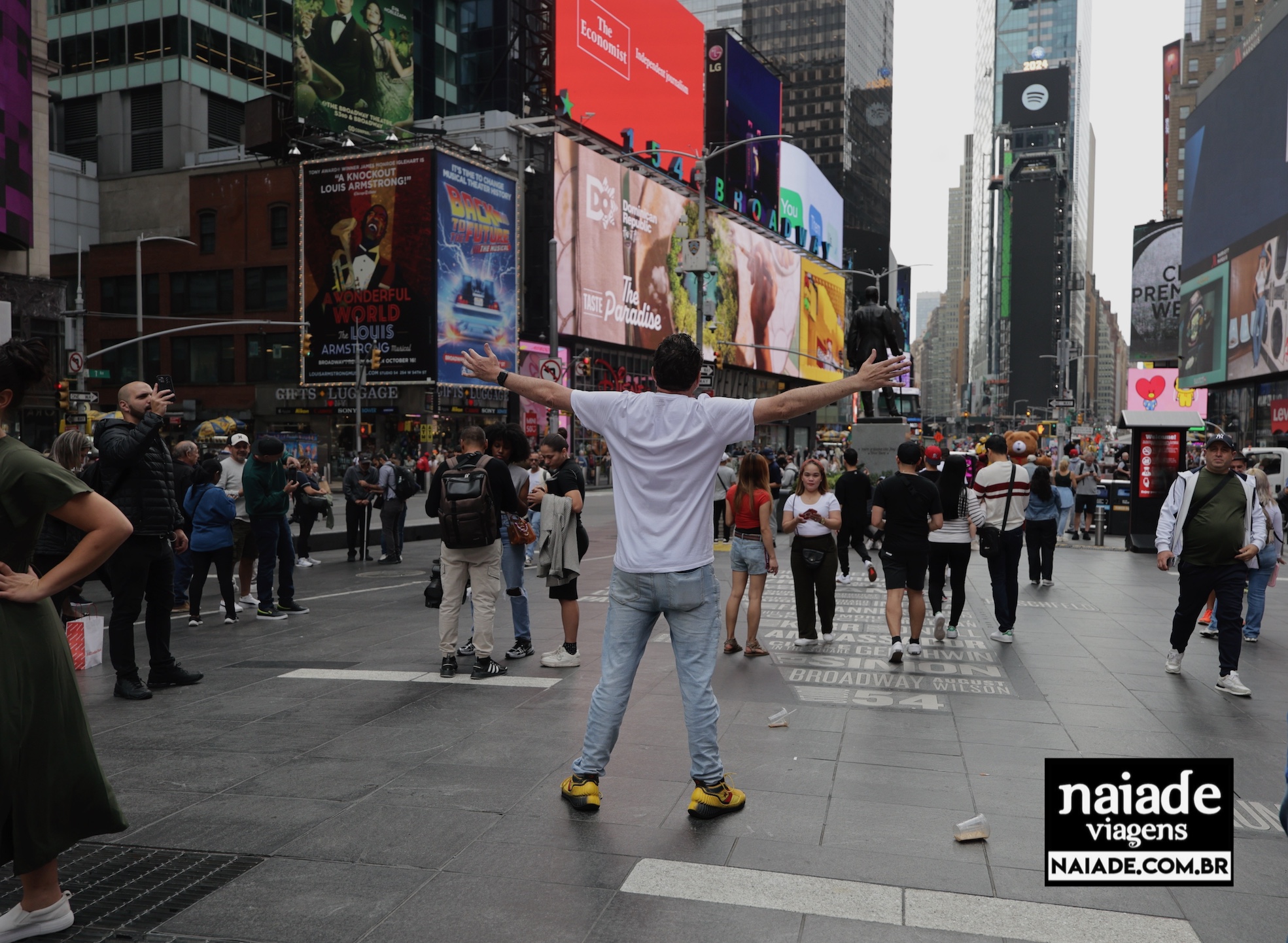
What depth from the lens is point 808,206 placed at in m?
92.3

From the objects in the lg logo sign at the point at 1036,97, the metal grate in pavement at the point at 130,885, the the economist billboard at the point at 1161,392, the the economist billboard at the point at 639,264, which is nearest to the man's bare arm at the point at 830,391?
the metal grate in pavement at the point at 130,885

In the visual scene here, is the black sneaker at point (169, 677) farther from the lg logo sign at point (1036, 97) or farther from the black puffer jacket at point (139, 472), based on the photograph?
the lg logo sign at point (1036, 97)

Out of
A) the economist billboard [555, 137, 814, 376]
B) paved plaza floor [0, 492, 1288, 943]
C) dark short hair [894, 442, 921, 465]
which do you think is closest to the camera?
paved plaza floor [0, 492, 1288, 943]

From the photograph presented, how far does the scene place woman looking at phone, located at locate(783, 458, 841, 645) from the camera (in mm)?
8797

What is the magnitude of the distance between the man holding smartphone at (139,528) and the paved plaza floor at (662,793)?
0.22 m

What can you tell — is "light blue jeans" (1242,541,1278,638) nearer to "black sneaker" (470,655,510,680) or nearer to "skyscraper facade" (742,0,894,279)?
"black sneaker" (470,655,510,680)

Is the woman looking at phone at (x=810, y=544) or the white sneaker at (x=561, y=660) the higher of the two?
the woman looking at phone at (x=810, y=544)

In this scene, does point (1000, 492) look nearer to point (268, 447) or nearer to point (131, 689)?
point (268, 447)


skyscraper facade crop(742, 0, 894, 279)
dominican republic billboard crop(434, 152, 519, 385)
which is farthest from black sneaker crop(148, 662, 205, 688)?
skyscraper facade crop(742, 0, 894, 279)

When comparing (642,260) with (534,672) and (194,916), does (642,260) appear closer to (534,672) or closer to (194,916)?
(534,672)

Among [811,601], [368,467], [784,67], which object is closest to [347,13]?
[368,467]

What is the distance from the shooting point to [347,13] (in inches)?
1891

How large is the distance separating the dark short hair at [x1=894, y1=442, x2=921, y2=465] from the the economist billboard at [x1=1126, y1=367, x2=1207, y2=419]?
6483 cm

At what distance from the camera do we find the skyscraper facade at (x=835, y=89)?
14462 centimetres
